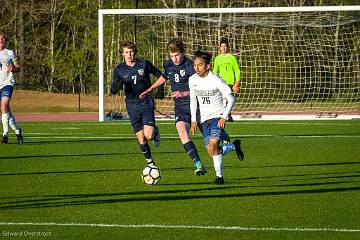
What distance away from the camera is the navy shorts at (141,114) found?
15062 millimetres

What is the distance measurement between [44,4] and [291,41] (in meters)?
19.2

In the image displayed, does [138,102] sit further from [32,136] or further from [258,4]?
[258,4]

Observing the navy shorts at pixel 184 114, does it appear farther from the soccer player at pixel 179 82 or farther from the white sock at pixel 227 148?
the white sock at pixel 227 148

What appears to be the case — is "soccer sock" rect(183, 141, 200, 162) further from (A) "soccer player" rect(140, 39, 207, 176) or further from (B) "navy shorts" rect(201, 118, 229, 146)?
(B) "navy shorts" rect(201, 118, 229, 146)

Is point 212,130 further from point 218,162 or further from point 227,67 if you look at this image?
point 227,67

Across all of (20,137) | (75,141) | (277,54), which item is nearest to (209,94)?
(20,137)

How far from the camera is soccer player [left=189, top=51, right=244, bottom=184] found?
44.7ft

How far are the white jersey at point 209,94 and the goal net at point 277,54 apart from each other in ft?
62.4

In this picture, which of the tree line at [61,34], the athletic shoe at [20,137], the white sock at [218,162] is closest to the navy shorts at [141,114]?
the white sock at [218,162]

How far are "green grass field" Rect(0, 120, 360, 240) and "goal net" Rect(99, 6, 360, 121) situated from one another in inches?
461

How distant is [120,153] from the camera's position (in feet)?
63.4

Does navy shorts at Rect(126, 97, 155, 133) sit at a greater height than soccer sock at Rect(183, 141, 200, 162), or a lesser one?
greater

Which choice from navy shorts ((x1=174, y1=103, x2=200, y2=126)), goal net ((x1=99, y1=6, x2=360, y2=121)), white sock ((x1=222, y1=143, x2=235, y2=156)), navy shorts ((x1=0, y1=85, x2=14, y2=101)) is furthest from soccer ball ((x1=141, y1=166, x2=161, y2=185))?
goal net ((x1=99, y1=6, x2=360, y2=121))

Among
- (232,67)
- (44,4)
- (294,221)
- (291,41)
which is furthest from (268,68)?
(294,221)
